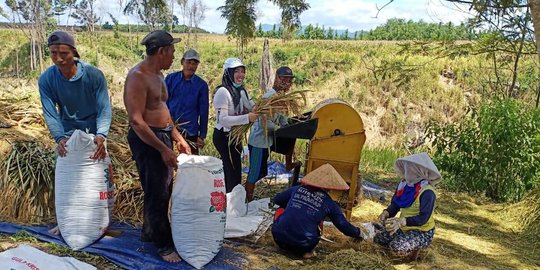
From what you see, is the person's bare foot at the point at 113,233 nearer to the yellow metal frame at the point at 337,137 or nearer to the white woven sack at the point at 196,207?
the white woven sack at the point at 196,207

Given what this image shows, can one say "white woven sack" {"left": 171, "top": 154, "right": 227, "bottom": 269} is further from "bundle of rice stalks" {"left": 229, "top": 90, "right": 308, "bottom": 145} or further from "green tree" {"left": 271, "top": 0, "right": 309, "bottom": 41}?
"green tree" {"left": 271, "top": 0, "right": 309, "bottom": 41}

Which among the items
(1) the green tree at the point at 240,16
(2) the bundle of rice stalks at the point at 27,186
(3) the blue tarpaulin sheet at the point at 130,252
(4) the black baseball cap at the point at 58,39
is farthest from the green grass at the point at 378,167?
(4) the black baseball cap at the point at 58,39

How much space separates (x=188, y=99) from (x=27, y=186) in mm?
1677

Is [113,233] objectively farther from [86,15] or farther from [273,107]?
[86,15]

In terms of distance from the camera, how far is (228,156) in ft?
16.0

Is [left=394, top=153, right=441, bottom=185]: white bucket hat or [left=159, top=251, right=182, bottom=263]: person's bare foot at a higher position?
[left=394, top=153, right=441, bottom=185]: white bucket hat

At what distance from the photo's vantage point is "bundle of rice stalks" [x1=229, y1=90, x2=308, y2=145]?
455cm

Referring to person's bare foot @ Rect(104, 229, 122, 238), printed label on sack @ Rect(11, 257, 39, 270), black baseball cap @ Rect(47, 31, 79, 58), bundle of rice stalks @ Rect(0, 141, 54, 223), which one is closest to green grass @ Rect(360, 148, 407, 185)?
person's bare foot @ Rect(104, 229, 122, 238)

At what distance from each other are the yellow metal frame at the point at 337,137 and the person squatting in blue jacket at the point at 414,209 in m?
0.64

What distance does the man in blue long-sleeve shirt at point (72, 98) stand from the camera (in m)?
3.77

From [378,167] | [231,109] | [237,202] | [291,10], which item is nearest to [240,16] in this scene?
[291,10]

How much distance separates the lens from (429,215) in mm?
3973

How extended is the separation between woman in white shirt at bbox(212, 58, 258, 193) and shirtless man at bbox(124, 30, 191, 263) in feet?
2.82

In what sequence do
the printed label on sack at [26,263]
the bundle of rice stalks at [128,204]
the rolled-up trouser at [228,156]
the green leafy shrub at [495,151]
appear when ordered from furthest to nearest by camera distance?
the green leafy shrub at [495,151] → the rolled-up trouser at [228,156] → the bundle of rice stalks at [128,204] → the printed label on sack at [26,263]
